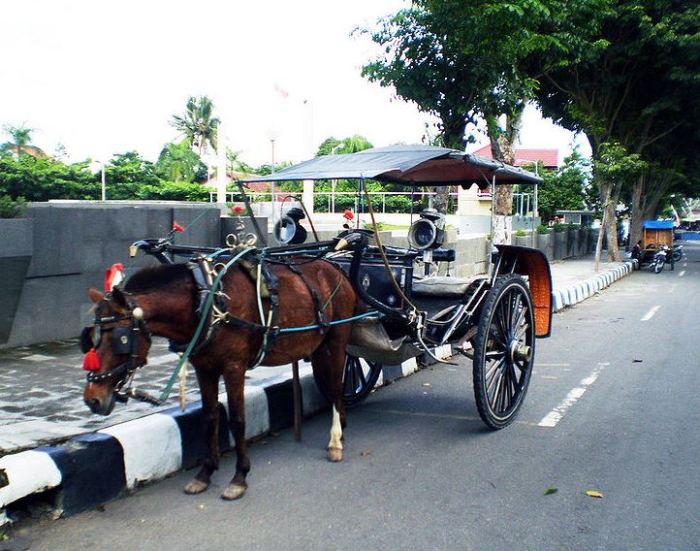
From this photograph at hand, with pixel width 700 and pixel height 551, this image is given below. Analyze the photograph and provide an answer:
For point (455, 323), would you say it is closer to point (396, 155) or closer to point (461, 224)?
point (396, 155)

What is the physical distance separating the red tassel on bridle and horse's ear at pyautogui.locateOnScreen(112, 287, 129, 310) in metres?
0.26

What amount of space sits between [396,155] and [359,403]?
7.60ft

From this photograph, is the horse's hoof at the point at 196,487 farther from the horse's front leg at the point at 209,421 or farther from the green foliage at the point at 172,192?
the green foliage at the point at 172,192

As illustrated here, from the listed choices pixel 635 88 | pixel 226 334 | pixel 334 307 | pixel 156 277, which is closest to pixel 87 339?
pixel 156 277

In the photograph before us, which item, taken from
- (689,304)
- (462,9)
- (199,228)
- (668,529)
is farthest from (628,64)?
(668,529)

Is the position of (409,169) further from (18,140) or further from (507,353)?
(18,140)

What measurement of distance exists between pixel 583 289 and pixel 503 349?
10.8 metres

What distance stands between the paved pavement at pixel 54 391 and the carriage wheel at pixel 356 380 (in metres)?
0.60

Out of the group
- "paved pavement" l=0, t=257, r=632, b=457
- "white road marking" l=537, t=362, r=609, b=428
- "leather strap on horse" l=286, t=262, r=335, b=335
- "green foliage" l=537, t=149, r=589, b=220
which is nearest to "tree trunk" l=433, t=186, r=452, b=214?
"white road marking" l=537, t=362, r=609, b=428

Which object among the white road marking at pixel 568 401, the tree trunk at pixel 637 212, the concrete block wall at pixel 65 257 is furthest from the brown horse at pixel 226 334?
the tree trunk at pixel 637 212

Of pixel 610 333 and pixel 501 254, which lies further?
pixel 610 333

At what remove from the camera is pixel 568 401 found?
6422mm

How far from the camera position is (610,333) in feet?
34.7

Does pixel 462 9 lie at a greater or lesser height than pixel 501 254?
greater
